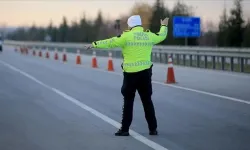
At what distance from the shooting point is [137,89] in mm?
8117

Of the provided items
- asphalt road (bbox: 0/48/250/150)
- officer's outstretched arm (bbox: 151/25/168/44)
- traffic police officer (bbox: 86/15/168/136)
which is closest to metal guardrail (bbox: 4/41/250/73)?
asphalt road (bbox: 0/48/250/150)

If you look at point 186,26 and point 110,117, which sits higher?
point 186,26

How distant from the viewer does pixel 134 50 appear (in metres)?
7.90

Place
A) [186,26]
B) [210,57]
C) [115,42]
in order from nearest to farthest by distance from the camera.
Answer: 1. [115,42]
2. [210,57]
3. [186,26]

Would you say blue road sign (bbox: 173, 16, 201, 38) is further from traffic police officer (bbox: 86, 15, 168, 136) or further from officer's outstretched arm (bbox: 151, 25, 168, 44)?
traffic police officer (bbox: 86, 15, 168, 136)

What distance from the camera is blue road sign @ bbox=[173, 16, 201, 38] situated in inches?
1423

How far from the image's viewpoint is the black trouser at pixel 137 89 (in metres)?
7.96

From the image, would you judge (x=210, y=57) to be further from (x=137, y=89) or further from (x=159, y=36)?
(x=137, y=89)

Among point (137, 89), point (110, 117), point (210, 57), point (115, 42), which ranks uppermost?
point (115, 42)

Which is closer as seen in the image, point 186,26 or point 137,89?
point 137,89

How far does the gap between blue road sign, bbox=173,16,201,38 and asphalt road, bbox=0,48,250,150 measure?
1966 cm

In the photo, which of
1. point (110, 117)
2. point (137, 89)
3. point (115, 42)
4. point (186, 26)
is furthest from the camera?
point (186, 26)

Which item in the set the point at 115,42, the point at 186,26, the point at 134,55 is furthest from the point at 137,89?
the point at 186,26

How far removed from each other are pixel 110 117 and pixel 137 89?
196cm
